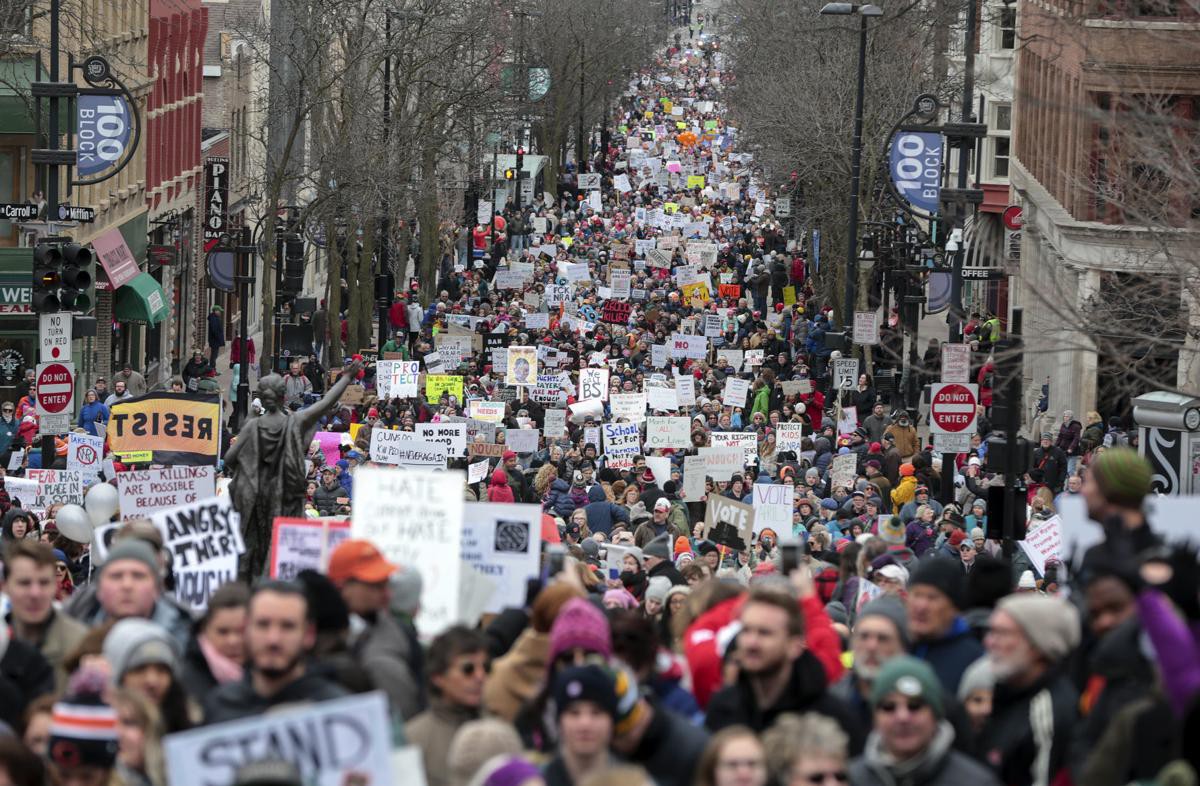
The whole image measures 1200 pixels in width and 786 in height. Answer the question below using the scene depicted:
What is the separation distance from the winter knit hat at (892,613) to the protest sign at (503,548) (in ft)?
9.32

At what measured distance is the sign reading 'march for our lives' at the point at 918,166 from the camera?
37.7 metres

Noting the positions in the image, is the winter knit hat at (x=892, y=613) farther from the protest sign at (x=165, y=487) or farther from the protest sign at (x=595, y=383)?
the protest sign at (x=595, y=383)

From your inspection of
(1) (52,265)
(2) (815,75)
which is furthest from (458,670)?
(2) (815,75)

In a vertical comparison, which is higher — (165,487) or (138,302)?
(138,302)

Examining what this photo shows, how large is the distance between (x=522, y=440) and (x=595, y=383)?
229 inches

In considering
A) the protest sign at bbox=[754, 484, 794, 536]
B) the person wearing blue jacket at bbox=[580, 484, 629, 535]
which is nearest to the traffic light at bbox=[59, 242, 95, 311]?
the person wearing blue jacket at bbox=[580, 484, 629, 535]

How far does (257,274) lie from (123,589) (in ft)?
193

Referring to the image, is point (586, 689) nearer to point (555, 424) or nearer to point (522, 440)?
point (522, 440)

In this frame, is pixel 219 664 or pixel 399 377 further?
pixel 399 377

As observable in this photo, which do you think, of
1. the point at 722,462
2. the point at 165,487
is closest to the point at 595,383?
the point at 722,462

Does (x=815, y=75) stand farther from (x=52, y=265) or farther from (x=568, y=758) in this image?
(x=568, y=758)

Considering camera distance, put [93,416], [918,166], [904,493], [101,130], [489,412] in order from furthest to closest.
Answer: [918,166] → [101,130] → [489,412] → [93,416] → [904,493]

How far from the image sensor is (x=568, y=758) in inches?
316

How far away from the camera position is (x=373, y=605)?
10297 millimetres
